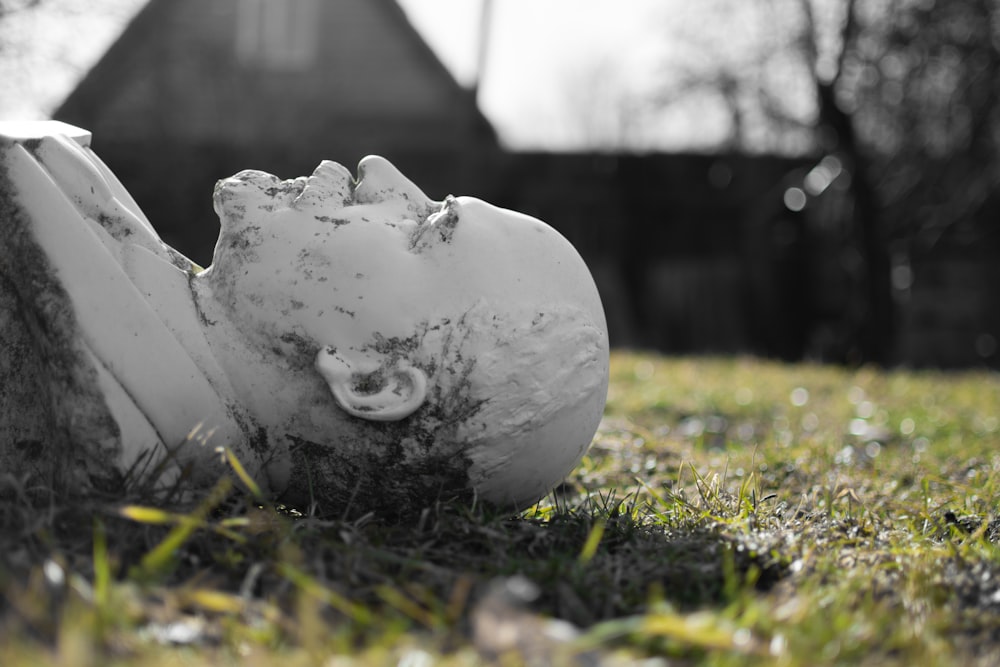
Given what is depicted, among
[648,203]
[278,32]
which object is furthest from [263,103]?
[648,203]

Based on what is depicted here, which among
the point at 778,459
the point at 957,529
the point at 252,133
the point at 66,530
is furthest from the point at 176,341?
the point at 252,133

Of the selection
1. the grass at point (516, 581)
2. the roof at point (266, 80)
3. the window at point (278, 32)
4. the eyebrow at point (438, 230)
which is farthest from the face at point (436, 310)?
the window at point (278, 32)

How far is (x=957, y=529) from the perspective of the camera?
2504mm

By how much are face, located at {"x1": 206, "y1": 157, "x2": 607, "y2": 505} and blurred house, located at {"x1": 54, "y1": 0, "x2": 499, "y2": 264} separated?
216 inches

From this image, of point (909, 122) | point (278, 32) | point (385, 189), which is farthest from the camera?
point (278, 32)

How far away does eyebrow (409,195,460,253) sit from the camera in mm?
2326

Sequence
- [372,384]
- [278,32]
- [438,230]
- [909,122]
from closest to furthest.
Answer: [372,384]
[438,230]
[909,122]
[278,32]

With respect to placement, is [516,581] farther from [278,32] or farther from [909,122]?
[278,32]

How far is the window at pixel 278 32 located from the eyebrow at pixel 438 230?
932 centimetres

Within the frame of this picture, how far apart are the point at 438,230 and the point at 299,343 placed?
0.43 m

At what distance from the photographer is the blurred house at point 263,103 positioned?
9.55m

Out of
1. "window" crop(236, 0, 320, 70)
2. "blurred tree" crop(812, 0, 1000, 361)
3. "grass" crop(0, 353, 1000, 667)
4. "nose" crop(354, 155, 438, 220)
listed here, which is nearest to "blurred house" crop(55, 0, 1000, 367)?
"window" crop(236, 0, 320, 70)

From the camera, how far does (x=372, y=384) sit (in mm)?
2215

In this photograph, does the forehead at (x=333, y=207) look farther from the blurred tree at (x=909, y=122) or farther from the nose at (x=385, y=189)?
the blurred tree at (x=909, y=122)
